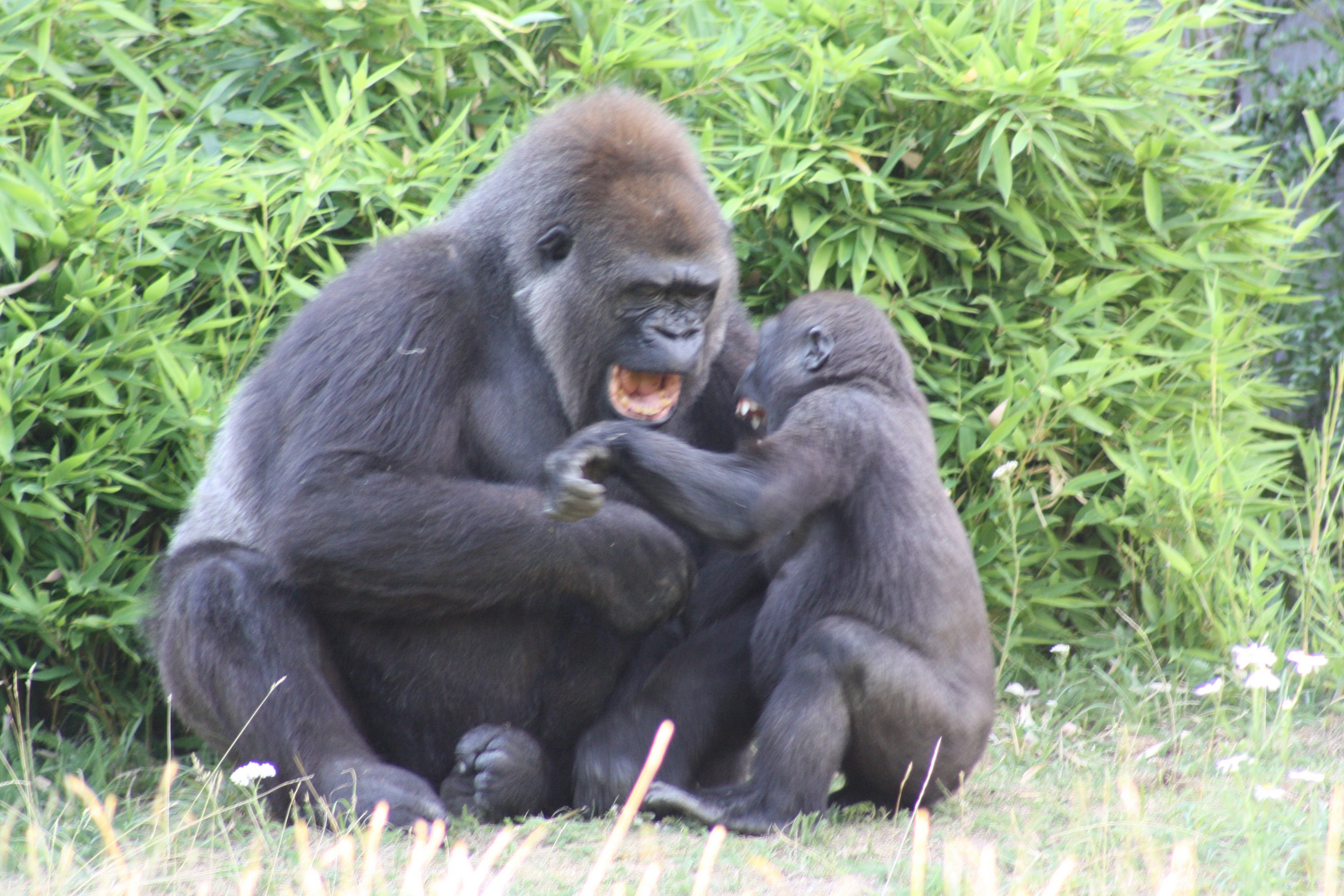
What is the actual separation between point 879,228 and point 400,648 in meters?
1.92

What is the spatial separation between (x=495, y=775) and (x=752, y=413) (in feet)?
3.35

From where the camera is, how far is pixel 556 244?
10.4 feet

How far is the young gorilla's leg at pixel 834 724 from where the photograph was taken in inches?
111

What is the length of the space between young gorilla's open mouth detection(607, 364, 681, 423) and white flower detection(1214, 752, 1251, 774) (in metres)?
1.42

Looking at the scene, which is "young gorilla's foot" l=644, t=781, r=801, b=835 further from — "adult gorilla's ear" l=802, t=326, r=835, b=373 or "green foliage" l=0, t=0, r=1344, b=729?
"green foliage" l=0, t=0, r=1344, b=729

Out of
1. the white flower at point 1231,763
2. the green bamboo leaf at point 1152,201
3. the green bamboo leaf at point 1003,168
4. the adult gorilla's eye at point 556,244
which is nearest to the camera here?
the white flower at point 1231,763

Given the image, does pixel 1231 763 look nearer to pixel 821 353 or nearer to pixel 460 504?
pixel 821 353

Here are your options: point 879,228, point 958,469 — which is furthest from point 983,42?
point 958,469

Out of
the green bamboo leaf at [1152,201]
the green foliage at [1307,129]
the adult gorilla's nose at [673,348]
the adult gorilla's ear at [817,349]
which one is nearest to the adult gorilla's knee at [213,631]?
the adult gorilla's nose at [673,348]

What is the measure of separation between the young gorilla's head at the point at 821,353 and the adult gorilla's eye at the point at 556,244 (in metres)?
0.51

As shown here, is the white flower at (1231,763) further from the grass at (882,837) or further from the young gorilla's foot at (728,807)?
the young gorilla's foot at (728,807)

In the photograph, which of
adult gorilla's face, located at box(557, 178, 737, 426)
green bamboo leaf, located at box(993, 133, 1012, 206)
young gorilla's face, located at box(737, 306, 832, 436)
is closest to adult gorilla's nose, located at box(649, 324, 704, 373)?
Answer: adult gorilla's face, located at box(557, 178, 737, 426)

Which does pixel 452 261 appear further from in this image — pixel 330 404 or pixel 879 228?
pixel 879 228

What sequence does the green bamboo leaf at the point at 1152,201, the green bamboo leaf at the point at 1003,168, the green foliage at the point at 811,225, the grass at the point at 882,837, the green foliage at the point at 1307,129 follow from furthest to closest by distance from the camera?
the green foliage at the point at 1307,129, the green bamboo leaf at the point at 1152,201, the green bamboo leaf at the point at 1003,168, the green foliage at the point at 811,225, the grass at the point at 882,837
